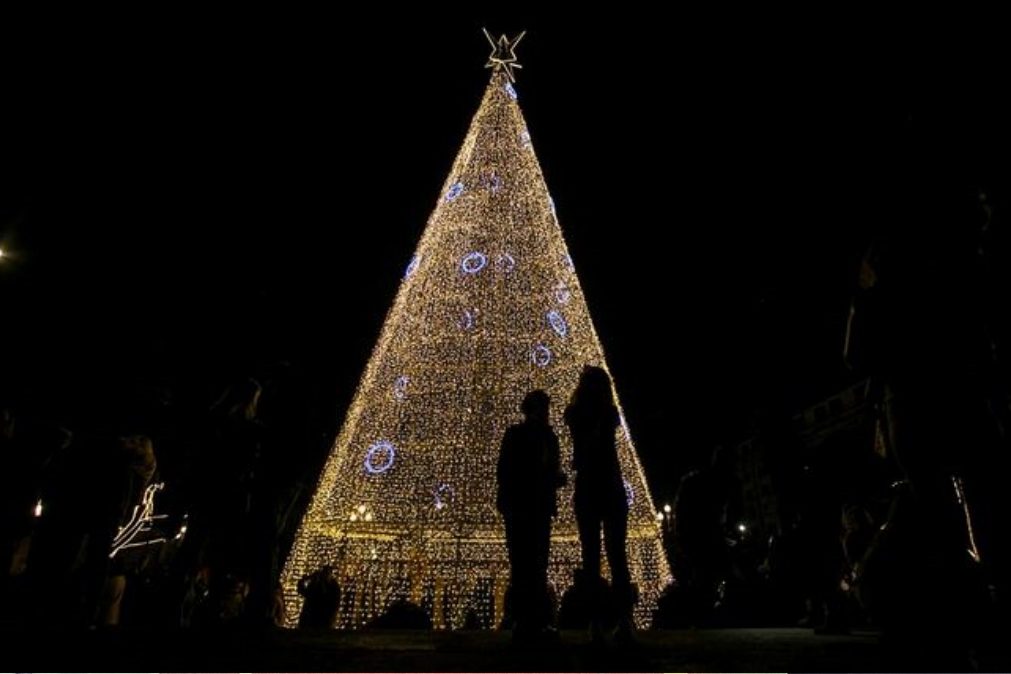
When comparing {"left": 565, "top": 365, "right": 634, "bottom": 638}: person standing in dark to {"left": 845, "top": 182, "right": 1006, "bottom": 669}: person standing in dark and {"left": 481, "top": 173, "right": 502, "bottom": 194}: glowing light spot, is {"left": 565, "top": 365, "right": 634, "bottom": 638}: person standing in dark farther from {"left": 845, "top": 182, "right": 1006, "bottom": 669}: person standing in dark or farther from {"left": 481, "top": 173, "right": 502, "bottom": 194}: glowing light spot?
{"left": 481, "top": 173, "right": 502, "bottom": 194}: glowing light spot

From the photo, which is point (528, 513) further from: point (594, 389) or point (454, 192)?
point (454, 192)

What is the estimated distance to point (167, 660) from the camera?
117 inches

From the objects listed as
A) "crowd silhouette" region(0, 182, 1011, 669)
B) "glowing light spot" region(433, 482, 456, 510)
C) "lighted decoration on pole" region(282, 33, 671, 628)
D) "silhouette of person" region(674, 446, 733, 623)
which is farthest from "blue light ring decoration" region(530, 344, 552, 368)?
"silhouette of person" region(674, 446, 733, 623)

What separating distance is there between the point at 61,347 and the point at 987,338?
19.0m

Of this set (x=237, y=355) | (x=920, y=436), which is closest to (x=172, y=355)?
(x=237, y=355)

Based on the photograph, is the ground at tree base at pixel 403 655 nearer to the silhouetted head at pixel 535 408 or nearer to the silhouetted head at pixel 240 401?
the silhouetted head at pixel 535 408

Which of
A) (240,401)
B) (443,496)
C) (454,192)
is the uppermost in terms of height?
(454,192)

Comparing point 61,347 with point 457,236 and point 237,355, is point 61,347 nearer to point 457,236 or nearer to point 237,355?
point 237,355

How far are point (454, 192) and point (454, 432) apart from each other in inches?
196

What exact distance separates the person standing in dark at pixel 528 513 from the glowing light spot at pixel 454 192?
30.6ft

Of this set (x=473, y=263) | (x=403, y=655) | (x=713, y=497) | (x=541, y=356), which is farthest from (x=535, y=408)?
(x=473, y=263)

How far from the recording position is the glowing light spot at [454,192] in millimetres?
13106

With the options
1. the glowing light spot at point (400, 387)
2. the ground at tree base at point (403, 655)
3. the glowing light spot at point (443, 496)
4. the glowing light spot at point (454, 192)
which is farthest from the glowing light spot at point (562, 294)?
the ground at tree base at point (403, 655)

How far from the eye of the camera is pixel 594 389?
439 cm
